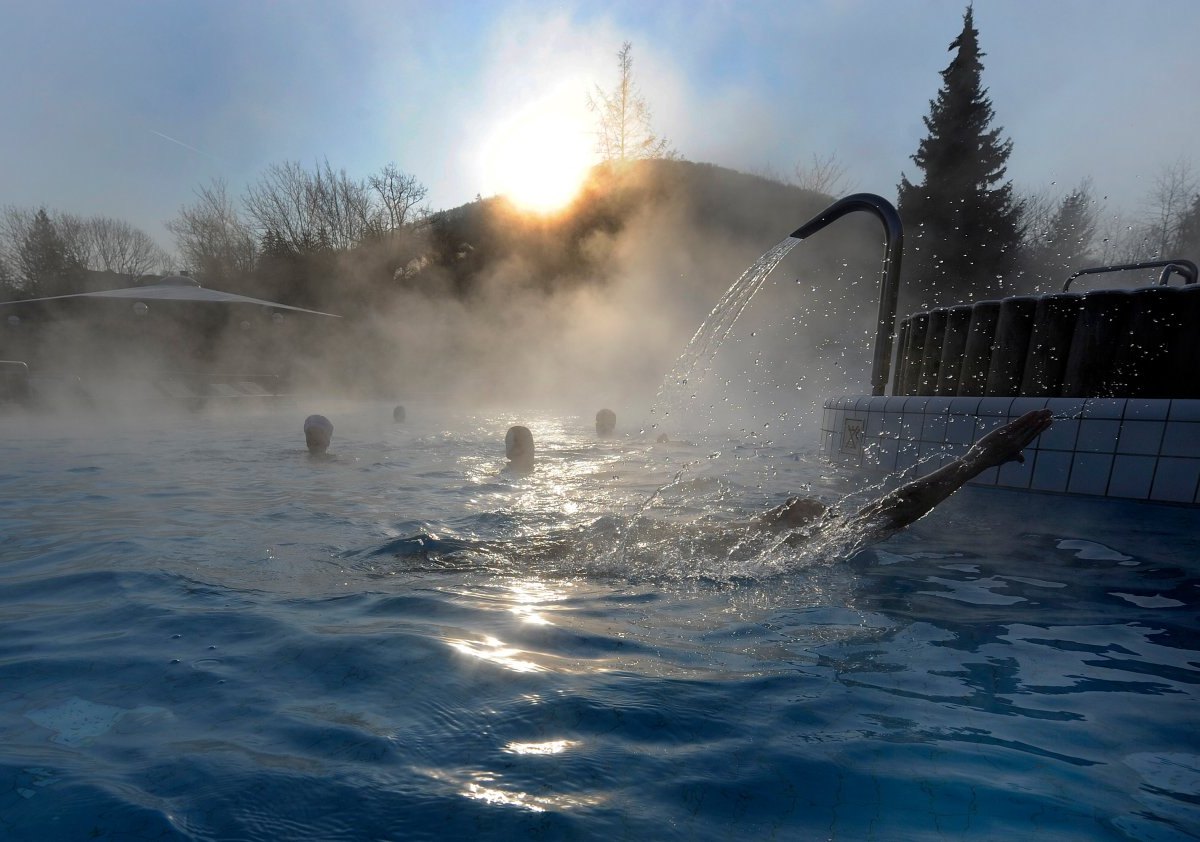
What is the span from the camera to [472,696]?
1.50 m

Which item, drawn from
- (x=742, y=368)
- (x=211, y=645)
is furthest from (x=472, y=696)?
(x=742, y=368)

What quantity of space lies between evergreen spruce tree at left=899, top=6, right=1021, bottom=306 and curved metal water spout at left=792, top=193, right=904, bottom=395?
13.4 meters

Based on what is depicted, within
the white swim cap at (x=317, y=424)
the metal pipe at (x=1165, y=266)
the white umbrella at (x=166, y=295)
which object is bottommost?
the white swim cap at (x=317, y=424)

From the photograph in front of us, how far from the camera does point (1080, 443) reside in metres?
3.05

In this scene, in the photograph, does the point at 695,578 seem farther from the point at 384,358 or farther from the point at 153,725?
the point at 384,358

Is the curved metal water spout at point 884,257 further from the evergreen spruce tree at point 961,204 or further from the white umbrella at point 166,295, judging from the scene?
the evergreen spruce tree at point 961,204

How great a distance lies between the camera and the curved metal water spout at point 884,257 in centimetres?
440

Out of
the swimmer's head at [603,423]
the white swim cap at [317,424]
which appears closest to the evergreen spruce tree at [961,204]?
the swimmer's head at [603,423]

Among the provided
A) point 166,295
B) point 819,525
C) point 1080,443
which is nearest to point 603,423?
point 819,525

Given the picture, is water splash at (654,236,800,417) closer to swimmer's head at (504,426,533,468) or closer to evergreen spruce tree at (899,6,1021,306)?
swimmer's head at (504,426,533,468)

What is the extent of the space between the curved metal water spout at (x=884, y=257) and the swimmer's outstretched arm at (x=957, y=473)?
77.8 inches

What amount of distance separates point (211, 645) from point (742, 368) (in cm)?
1570

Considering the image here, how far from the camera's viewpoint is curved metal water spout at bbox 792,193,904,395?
4402 mm

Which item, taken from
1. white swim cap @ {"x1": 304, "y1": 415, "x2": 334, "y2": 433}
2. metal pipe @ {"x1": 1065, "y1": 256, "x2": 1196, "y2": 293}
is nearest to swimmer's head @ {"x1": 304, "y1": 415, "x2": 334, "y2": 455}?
white swim cap @ {"x1": 304, "y1": 415, "x2": 334, "y2": 433}
